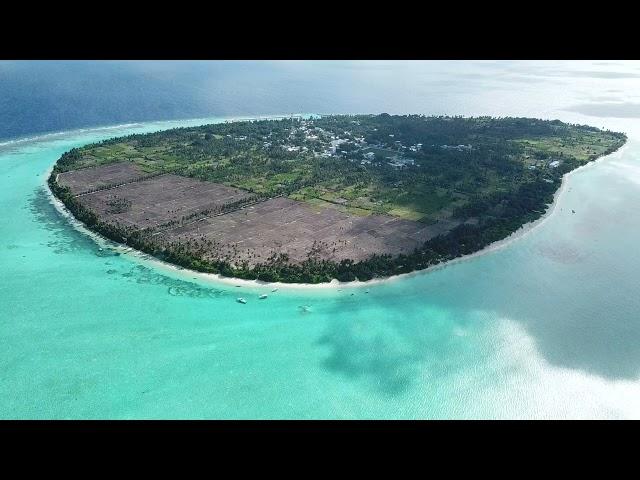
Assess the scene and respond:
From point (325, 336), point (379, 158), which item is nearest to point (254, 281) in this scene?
point (325, 336)

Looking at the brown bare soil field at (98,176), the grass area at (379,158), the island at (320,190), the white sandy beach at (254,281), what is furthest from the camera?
the brown bare soil field at (98,176)

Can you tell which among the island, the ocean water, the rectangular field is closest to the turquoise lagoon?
the ocean water

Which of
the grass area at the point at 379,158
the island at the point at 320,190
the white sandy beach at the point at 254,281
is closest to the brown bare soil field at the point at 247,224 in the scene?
the island at the point at 320,190

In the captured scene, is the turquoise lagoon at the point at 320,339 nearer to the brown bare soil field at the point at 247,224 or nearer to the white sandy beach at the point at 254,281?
the white sandy beach at the point at 254,281

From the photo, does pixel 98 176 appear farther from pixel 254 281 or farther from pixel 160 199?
pixel 254 281

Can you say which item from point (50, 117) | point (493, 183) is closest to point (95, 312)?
point (493, 183)

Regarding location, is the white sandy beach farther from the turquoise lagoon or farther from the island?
the island
